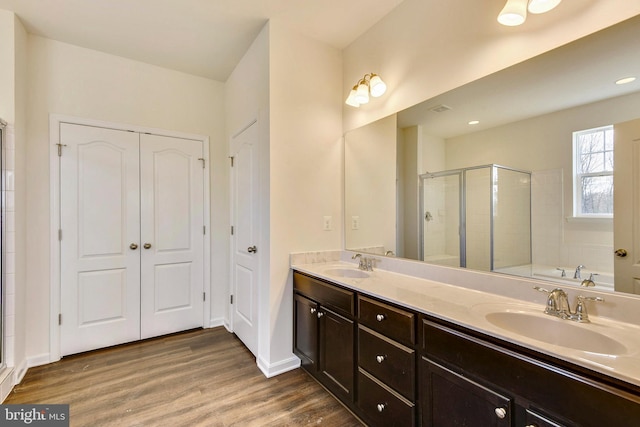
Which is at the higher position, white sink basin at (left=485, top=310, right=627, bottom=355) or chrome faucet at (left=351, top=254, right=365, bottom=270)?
chrome faucet at (left=351, top=254, right=365, bottom=270)

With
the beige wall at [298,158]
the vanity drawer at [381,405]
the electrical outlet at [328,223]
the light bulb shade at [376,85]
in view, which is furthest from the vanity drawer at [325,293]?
the light bulb shade at [376,85]

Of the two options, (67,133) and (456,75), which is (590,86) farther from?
(67,133)

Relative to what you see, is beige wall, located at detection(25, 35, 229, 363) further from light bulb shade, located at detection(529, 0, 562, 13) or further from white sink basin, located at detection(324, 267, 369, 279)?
light bulb shade, located at detection(529, 0, 562, 13)

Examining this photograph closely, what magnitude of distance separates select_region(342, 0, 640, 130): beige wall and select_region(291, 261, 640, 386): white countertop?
1.18 metres

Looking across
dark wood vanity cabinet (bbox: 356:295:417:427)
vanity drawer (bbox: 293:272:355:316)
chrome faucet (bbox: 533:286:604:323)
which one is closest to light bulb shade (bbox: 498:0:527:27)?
chrome faucet (bbox: 533:286:604:323)

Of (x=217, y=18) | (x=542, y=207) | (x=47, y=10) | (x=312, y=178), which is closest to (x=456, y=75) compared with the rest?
(x=542, y=207)

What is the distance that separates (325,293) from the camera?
1922mm

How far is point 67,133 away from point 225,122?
1376mm

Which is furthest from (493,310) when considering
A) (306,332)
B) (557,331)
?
(306,332)

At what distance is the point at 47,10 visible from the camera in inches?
82.5

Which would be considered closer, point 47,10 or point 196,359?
point 47,10

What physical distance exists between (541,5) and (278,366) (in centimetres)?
264

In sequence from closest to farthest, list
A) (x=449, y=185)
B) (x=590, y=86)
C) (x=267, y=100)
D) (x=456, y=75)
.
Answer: (x=590, y=86) < (x=456, y=75) < (x=449, y=185) < (x=267, y=100)

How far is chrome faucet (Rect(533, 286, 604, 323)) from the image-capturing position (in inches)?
44.7
